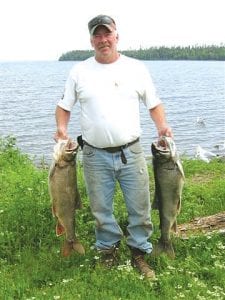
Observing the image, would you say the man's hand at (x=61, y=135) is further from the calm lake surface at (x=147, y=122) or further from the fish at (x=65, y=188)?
the calm lake surface at (x=147, y=122)

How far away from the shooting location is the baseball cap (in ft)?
18.4

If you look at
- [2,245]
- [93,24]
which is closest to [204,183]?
[2,245]

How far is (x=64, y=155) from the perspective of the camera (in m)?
5.64

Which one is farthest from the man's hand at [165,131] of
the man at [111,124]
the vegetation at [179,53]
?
the vegetation at [179,53]

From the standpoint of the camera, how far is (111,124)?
563 centimetres

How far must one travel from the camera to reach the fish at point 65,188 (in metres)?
5.64

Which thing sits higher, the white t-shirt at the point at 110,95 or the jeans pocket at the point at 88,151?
the white t-shirt at the point at 110,95

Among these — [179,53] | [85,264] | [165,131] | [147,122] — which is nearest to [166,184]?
[165,131]

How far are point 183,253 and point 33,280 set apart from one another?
186cm

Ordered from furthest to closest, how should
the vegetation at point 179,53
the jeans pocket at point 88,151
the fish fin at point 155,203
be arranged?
the vegetation at point 179,53
the fish fin at point 155,203
the jeans pocket at point 88,151

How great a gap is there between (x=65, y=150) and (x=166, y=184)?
1.19 meters

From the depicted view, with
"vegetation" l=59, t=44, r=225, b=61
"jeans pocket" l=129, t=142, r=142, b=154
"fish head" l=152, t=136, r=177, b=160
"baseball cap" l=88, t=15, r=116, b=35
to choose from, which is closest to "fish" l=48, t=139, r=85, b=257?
"jeans pocket" l=129, t=142, r=142, b=154

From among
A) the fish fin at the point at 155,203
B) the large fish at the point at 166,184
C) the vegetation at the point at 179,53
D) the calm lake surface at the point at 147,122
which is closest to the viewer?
the large fish at the point at 166,184

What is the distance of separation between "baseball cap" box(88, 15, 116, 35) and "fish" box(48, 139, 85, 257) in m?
1.22
